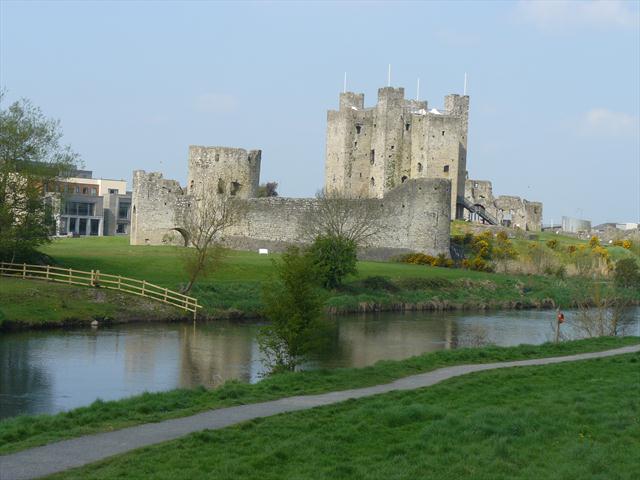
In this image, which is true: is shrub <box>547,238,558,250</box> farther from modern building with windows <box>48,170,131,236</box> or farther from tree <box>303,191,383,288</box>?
modern building with windows <box>48,170,131,236</box>

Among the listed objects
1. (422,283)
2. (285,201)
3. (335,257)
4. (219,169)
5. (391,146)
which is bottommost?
(422,283)

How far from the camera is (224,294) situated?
37875 mm

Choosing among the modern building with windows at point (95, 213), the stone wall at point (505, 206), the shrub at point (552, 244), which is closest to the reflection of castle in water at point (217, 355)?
the shrub at point (552, 244)

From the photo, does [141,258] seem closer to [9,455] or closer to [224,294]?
[224,294]

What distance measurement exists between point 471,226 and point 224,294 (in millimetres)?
27064

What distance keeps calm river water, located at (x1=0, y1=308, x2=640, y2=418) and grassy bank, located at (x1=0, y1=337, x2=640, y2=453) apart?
347 centimetres

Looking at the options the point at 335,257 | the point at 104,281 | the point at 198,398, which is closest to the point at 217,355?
the point at 104,281

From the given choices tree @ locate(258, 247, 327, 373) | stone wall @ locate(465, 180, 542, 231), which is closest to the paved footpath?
tree @ locate(258, 247, 327, 373)

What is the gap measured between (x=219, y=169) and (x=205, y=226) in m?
12.6

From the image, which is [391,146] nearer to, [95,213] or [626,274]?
[626,274]

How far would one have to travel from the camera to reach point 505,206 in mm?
69438

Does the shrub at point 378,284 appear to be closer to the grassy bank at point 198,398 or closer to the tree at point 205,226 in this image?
the tree at point 205,226

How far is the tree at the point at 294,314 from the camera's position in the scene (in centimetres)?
2044

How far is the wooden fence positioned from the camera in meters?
34.9
